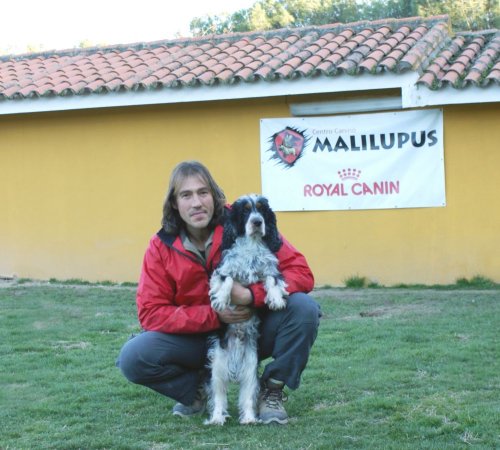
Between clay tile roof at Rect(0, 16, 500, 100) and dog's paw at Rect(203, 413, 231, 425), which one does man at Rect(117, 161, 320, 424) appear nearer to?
dog's paw at Rect(203, 413, 231, 425)

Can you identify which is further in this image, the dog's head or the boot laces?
the boot laces

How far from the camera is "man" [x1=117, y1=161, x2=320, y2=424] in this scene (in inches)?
220

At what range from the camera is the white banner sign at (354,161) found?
12.8 meters

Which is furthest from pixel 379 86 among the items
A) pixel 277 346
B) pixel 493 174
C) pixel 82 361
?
pixel 277 346

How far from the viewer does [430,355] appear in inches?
300

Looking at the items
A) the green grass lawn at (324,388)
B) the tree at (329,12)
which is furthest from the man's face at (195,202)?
the tree at (329,12)

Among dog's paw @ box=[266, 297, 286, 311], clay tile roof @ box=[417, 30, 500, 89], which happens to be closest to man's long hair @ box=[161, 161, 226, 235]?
dog's paw @ box=[266, 297, 286, 311]

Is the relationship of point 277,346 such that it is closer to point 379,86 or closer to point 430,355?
point 430,355

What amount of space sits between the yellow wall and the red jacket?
7388 millimetres

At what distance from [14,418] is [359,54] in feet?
27.7

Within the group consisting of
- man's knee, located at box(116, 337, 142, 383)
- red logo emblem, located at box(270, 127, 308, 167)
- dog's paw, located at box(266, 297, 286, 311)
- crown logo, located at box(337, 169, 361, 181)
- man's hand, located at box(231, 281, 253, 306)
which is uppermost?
red logo emblem, located at box(270, 127, 308, 167)

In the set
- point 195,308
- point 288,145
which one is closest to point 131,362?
point 195,308

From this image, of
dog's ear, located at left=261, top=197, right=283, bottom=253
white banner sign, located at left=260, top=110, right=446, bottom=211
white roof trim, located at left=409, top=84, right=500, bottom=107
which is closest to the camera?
dog's ear, located at left=261, top=197, right=283, bottom=253

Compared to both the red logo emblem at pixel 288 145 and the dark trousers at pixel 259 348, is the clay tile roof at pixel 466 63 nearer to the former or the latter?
the red logo emblem at pixel 288 145
